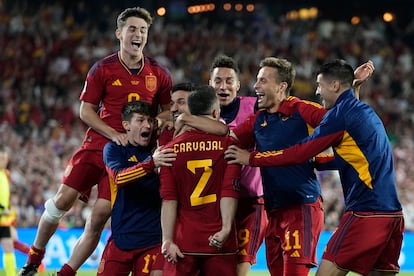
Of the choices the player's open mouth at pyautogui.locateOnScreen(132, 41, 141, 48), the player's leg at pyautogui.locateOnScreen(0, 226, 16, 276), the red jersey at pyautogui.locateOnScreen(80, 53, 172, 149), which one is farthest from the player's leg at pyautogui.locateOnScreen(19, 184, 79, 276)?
the player's leg at pyautogui.locateOnScreen(0, 226, 16, 276)

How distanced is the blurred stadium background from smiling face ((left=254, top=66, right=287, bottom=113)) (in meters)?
8.49

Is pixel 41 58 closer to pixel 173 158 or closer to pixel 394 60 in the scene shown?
pixel 394 60

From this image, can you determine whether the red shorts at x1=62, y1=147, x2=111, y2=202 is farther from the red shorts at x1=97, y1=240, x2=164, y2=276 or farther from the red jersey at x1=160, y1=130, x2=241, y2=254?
the red jersey at x1=160, y1=130, x2=241, y2=254

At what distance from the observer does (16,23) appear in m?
21.4

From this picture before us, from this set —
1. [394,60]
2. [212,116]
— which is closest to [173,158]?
[212,116]

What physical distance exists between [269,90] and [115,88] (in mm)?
1712

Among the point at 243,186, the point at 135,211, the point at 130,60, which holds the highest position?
the point at 130,60

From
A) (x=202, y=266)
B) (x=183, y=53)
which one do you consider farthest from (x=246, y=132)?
(x=183, y=53)

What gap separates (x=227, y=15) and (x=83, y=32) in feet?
15.5

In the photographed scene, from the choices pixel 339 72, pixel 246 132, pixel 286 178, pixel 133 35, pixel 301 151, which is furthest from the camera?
pixel 133 35

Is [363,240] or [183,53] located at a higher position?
[183,53]

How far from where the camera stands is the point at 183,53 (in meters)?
22.4

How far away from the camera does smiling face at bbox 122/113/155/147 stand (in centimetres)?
732

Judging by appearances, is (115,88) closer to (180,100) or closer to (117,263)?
(180,100)
